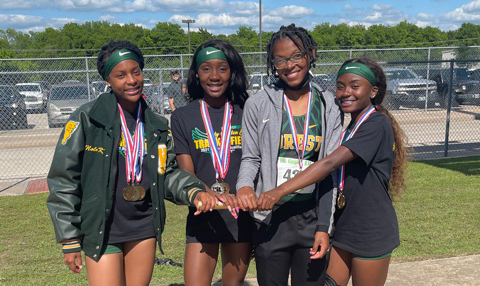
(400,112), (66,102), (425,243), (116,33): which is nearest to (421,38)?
(116,33)

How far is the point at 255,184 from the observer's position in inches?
125

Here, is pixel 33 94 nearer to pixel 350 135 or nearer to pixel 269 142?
pixel 269 142

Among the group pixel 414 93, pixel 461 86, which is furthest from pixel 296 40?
pixel 461 86

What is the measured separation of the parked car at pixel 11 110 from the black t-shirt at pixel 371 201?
38.4ft

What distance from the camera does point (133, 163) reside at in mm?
3135

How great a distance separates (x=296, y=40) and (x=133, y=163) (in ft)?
3.87

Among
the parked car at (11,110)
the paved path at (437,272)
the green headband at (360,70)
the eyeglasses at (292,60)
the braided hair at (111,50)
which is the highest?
the braided hair at (111,50)

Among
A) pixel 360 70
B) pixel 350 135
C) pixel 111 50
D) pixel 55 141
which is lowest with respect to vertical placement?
pixel 55 141

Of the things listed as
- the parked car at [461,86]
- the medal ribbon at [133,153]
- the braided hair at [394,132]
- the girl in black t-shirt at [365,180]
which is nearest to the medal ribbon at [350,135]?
the girl in black t-shirt at [365,180]

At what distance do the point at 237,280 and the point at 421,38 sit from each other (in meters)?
82.8

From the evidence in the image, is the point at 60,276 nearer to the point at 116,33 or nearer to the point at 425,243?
the point at 425,243

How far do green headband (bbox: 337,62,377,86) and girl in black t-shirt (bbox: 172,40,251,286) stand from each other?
0.72 metres

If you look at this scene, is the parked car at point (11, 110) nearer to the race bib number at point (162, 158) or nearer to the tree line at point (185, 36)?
the race bib number at point (162, 158)

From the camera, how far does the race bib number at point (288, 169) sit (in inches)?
119
